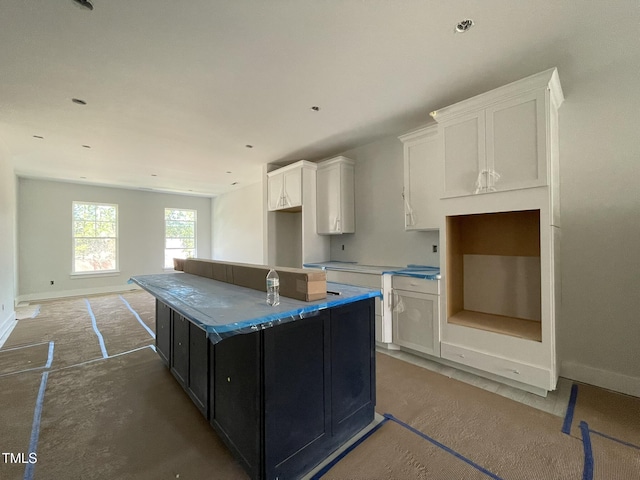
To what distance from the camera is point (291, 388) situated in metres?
1.40

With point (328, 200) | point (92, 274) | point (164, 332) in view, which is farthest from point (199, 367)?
point (92, 274)

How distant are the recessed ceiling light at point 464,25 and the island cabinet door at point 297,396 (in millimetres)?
2044

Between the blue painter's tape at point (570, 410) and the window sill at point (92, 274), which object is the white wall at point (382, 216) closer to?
the blue painter's tape at point (570, 410)

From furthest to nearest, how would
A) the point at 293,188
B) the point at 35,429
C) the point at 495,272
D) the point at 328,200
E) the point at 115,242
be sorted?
the point at 115,242 → the point at 293,188 → the point at 328,200 → the point at 495,272 → the point at 35,429

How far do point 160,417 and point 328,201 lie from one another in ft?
10.3

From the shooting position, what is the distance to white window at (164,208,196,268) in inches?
308

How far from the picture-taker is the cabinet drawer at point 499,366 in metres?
2.06

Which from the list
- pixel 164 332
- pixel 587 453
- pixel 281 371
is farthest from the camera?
pixel 164 332

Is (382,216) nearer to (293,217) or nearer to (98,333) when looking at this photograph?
(293,217)

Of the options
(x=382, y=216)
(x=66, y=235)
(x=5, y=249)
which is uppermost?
(x=382, y=216)

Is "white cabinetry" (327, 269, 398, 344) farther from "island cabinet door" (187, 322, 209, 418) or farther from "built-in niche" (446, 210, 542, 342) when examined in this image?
"island cabinet door" (187, 322, 209, 418)

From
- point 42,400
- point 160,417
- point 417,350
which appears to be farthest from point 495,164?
point 42,400

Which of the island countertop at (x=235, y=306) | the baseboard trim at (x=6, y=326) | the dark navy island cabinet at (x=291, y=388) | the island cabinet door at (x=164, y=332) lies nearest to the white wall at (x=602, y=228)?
the dark navy island cabinet at (x=291, y=388)

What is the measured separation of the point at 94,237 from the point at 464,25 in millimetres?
8422
